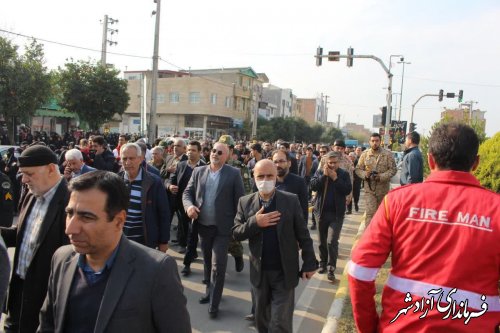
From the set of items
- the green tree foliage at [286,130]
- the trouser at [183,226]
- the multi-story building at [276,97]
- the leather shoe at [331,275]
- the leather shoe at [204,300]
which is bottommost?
the leather shoe at [204,300]

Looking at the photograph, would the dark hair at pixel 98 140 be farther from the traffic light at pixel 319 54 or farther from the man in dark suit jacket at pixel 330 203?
the traffic light at pixel 319 54

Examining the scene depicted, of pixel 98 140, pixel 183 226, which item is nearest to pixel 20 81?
pixel 98 140

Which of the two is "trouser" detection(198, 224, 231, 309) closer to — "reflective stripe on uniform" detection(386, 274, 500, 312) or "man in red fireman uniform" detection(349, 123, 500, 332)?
"man in red fireman uniform" detection(349, 123, 500, 332)

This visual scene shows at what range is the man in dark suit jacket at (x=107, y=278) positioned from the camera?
181 cm

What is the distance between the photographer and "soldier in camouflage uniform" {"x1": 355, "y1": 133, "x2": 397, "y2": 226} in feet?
25.2

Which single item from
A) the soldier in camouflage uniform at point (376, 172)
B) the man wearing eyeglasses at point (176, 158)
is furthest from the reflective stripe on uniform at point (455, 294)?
the man wearing eyeglasses at point (176, 158)

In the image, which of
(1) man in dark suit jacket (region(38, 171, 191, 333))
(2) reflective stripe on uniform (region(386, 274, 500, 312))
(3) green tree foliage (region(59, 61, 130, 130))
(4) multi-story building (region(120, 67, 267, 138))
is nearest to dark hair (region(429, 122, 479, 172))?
(2) reflective stripe on uniform (region(386, 274, 500, 312))

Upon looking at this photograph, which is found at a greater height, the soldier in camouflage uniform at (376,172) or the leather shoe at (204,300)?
the soldier in camouflage uniform at (376,172)

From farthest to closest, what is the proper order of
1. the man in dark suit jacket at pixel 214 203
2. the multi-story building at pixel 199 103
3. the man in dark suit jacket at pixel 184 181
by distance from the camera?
the multi-story building at pixel 199 103 < the man in dark suit jacket at pixel 184 181 < the man in dark suit jacket at pixel 214 203

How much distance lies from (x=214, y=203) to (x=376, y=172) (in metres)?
3.75

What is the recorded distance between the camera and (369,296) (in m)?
2.20

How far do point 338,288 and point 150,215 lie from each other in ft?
9.97

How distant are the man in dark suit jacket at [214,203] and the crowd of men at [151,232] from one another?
15 millimetres

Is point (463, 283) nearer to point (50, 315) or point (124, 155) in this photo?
point (50, 315)
